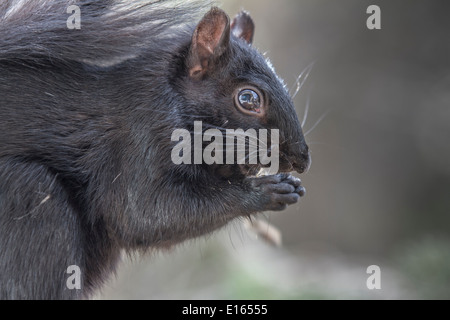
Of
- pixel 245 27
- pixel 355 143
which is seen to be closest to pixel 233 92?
pixel 245 27

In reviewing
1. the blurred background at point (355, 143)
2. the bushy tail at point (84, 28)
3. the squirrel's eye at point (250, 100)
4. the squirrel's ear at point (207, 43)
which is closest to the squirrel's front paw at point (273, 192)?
the squirrel's eye at point (250, 100)

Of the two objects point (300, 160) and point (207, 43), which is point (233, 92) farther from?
point (300, 160)

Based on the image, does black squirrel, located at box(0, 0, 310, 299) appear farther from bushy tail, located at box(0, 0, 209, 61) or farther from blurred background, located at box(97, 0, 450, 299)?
blurred background, located at box(97, 0, 450, 299)

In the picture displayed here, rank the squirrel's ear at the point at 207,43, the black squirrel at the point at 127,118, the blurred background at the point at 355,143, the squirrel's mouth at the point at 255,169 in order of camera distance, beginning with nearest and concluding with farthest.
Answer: the black squirrel at the point at 127,118 → the squirrel's ear at the point at 207,43 → the squirrel's mouth at the point at 255,169 → the blurred background at the point at 355,143

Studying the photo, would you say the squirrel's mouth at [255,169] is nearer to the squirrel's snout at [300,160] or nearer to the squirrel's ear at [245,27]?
the squirrel's snout at [300,160]

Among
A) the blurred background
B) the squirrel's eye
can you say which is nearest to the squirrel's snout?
the squirrel's eye

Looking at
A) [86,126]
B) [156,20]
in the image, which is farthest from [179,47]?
[86,126]
